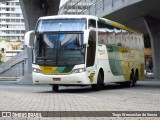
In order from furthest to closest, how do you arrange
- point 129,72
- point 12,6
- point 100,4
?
point 12,6, point 100,4, point 129,72

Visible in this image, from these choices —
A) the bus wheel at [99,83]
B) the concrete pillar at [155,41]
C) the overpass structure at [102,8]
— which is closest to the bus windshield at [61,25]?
the bus wheel at [99,83]

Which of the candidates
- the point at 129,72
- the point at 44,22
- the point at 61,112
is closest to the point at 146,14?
the point at 129,72

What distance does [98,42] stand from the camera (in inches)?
809

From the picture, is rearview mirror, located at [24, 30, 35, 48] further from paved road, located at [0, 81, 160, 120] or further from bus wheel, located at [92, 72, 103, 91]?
bus wheel, located at [92, 72, 103, 91]

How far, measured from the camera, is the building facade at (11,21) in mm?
176375

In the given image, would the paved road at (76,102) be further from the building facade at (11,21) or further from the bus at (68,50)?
the building facade at (11,21)

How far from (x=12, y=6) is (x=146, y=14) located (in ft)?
448

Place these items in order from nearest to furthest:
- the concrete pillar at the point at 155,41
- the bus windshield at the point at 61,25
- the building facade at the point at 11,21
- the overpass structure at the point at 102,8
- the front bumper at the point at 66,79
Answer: the front bumper at the point at 66,79 < the bus windshield at the point at 61,25 < the overpass structure at the point at 102,8 < the concrete pillar at the point at 155,41 < the building facade at the point at 11,21

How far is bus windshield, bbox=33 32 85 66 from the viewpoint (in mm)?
18984

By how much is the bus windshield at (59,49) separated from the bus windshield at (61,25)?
246mm

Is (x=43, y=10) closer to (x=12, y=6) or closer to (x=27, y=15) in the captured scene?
(x=27, y=15)

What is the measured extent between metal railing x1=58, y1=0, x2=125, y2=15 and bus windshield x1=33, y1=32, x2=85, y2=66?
54.6 ft

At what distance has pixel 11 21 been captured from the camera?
7018 inches

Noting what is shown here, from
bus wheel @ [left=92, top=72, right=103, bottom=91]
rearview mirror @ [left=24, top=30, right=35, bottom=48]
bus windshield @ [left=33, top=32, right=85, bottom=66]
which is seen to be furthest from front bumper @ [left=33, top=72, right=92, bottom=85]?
bus wheel @ [left=92, top=72, right=103, bottom=91]
